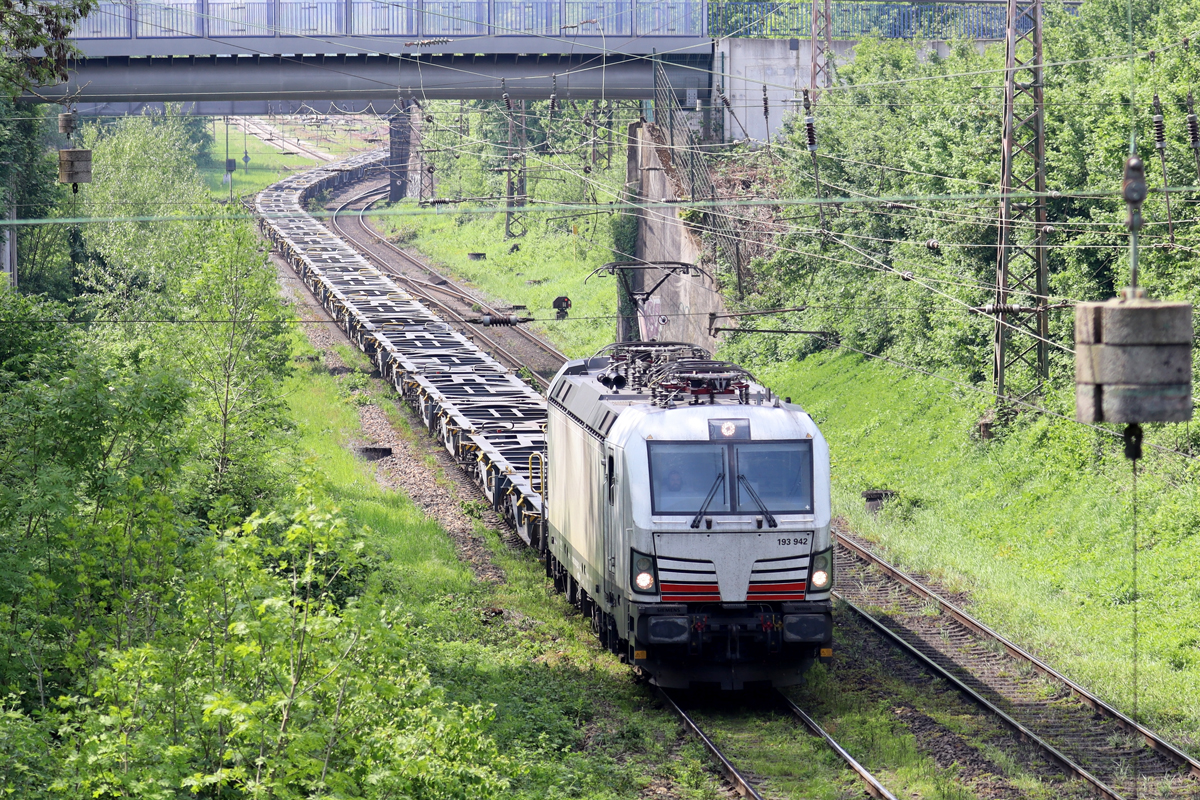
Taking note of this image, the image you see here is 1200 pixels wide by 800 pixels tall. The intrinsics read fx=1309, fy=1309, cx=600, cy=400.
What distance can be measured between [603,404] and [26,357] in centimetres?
697

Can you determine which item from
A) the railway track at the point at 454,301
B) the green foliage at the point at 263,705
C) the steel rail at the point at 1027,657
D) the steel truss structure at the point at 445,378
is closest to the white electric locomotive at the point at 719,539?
the steel rail at the point at 1027,657

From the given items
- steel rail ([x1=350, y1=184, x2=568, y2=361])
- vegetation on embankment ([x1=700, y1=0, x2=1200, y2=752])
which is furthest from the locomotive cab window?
steel rail ([x1=350, y1=184, x2=568, y2=361])

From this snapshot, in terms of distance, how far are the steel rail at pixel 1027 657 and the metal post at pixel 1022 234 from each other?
11.7 feet

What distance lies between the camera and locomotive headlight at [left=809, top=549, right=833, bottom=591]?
13945 mm

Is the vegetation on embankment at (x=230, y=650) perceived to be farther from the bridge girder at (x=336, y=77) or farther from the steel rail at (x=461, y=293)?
the bridge girder at (x=336, y=77)

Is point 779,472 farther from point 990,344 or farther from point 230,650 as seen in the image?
point 990,344

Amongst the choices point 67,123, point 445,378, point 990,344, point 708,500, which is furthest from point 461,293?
point 708,500

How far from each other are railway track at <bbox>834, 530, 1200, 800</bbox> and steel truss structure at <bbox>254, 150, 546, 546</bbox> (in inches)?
220

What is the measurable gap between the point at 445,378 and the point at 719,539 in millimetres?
19341

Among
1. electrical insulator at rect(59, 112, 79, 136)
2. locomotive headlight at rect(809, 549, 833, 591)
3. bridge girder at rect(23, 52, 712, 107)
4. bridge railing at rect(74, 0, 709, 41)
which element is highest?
bridge railing at rect(74, 0, 709, 41)

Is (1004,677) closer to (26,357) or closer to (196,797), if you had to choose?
(196,797)

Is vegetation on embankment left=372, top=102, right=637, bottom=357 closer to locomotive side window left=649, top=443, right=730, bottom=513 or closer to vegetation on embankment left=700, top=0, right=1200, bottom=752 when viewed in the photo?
vegetation on embankment left=700, top=0, right=1200, bottom=752

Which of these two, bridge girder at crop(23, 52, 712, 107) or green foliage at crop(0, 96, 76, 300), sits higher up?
bridge girder at crop(23, 52, 712, 107)

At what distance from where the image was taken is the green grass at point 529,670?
40.8 feet
